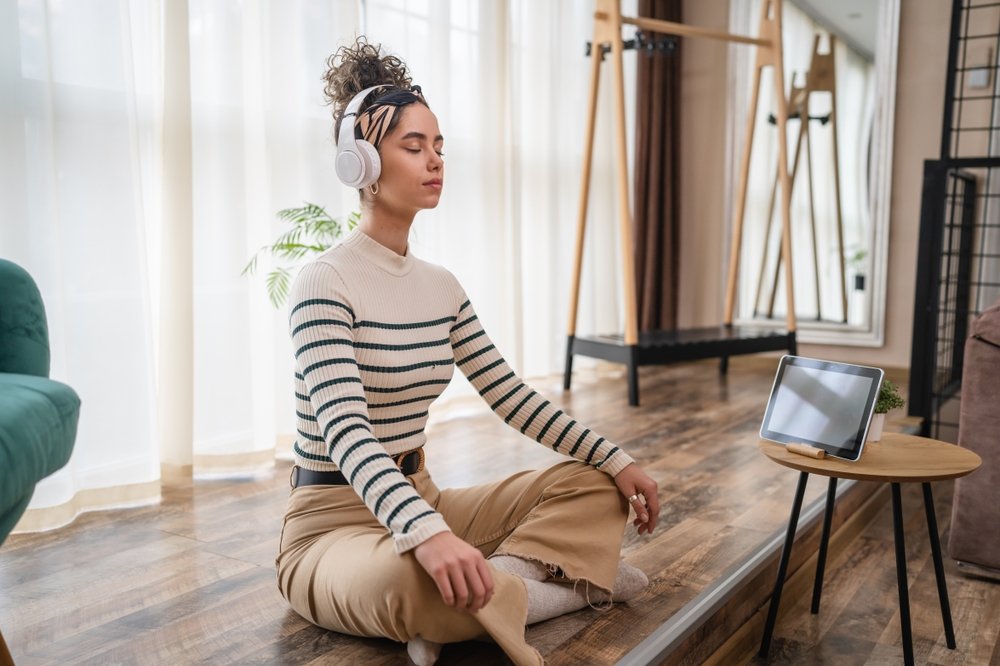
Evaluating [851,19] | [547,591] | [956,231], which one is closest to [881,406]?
[547,591]

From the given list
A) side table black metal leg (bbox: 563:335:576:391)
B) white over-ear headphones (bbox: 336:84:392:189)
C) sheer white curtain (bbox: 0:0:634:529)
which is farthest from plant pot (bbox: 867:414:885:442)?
side table black metal leg (bbox: 563:335:576:391)

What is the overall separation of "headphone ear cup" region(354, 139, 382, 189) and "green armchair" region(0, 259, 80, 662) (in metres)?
0.53

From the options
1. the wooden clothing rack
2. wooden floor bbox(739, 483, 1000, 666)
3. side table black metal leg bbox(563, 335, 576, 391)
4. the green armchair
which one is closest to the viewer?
the green armchair

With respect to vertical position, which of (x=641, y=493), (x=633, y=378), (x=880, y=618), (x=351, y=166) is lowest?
(x=880, y=618)

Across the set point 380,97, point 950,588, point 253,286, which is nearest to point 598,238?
point 253,286

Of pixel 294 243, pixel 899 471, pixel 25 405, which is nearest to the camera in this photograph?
pixel 25 405

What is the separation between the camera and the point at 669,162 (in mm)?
4445

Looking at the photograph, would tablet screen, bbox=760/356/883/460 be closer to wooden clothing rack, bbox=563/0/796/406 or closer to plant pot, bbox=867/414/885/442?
plant pot, bbox=867/414/885/442

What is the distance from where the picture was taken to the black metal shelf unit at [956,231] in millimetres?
2936

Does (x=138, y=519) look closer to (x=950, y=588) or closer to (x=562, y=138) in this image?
(x=950, y=588)

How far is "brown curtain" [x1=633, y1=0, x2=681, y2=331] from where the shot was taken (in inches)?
171

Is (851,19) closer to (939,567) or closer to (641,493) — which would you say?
(939,567)

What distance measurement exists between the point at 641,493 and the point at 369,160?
714mm

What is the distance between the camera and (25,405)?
3.51 ft
